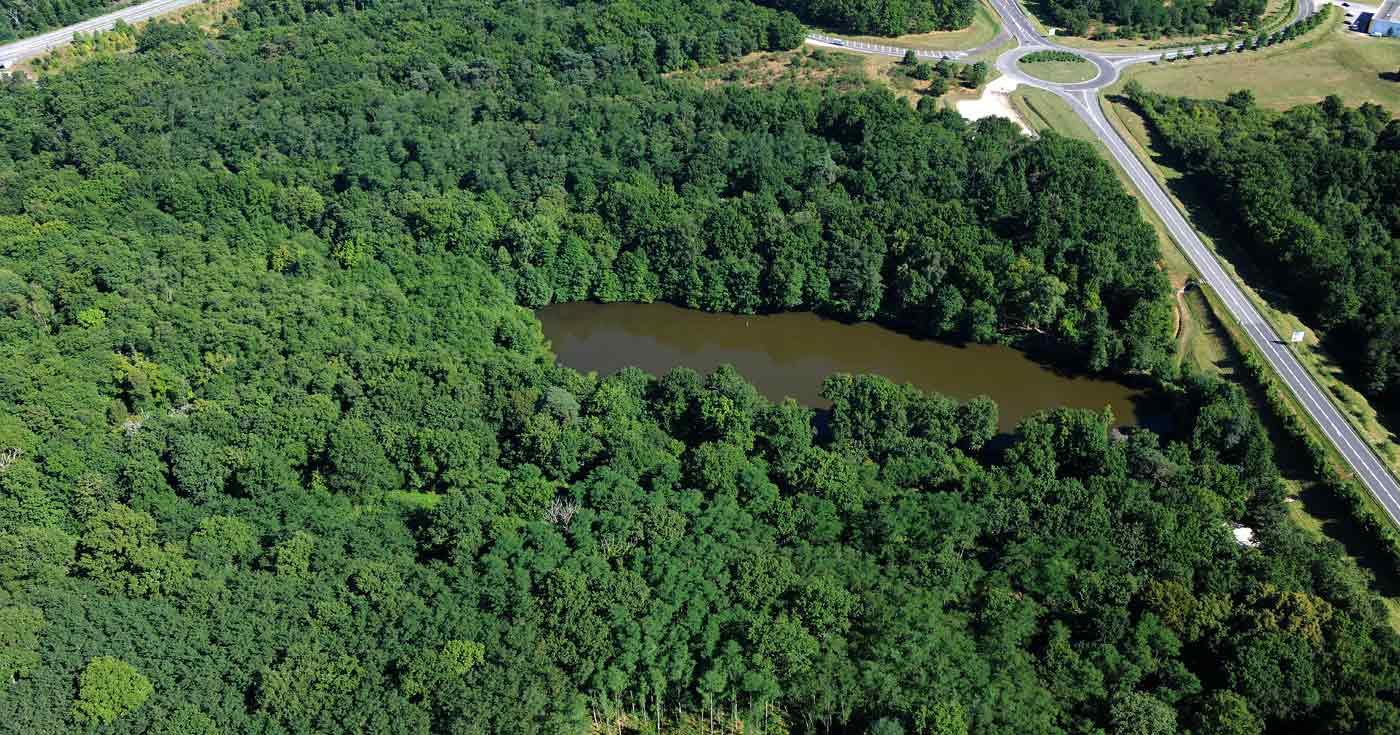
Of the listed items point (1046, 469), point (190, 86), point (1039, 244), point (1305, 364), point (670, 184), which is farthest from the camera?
point (190, 86)

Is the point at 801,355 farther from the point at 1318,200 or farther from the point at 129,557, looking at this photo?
the point at 129,557

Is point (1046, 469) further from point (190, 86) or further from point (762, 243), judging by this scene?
point (190, 86)

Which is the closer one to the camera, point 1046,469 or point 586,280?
point 1046,469

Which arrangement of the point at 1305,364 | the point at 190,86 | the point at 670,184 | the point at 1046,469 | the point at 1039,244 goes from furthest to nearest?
the point at 190,86 < the point at 670,184 < the point at 1039,244 < the point at 1305,364 < the point at 1046,469

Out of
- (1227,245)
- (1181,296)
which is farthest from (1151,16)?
(1181,296)

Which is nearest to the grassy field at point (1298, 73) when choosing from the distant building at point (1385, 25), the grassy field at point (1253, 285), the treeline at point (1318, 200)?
the distant building at point (1385, 25)

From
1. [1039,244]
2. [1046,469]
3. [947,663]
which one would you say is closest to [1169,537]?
[1046,469]

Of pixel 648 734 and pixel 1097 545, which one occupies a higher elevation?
pixel 1097 545
